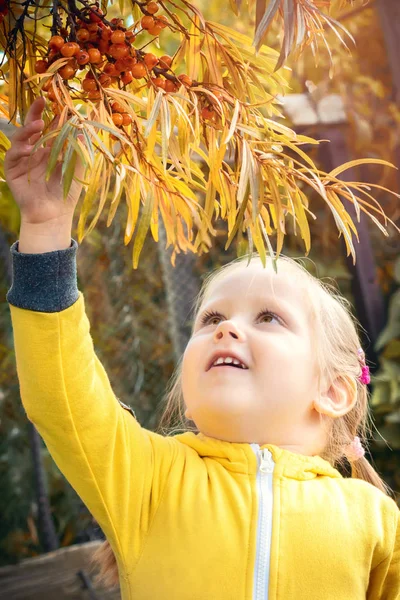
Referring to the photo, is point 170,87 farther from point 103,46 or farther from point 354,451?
point 354,451

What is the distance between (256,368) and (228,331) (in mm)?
67

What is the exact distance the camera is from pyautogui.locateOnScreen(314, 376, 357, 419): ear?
1120mm

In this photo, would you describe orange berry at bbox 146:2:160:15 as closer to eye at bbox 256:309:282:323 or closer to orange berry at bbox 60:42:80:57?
orange berry at bbox 60:42:80:57

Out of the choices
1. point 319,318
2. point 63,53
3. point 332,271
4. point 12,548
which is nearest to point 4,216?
point 319,318

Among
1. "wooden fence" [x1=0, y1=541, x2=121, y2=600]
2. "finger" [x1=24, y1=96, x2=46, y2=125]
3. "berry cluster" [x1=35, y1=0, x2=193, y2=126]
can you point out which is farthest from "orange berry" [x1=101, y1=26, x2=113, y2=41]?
"wooden fence" [x1=0, y1=541, x2=121, y2=600]

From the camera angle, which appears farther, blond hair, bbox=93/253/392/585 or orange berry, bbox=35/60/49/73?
blond hair, bbox=93/253/392/585

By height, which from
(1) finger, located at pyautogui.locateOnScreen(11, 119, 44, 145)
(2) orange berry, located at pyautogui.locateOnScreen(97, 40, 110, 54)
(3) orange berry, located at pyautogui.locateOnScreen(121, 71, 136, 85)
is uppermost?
(2) orange berry, located at pyautogui.locateOnScreen(97, 40, 110, 54)

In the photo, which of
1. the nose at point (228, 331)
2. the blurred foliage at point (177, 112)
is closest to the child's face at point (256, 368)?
the nose at point (228, 331)

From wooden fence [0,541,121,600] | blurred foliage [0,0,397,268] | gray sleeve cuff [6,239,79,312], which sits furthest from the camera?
wooden fence [0,541,121,600]

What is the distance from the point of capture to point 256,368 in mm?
1050

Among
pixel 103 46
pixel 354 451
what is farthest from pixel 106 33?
pixel 354 451

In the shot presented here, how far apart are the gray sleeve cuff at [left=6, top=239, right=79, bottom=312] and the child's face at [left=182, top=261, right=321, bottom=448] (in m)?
0.27

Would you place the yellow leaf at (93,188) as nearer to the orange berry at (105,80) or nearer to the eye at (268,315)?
the orange berry at (105,80)

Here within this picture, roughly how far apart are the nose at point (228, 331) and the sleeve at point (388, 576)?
0.36 metres
